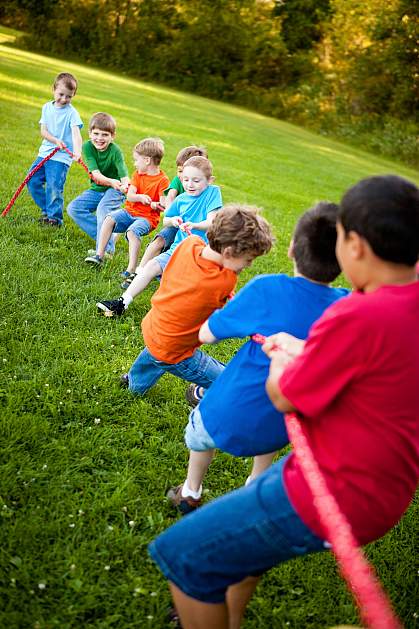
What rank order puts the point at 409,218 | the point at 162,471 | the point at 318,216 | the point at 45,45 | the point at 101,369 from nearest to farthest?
1. the point at 409,218
2. the point at 318,216
3. the point at 162,471
4. the point at 101,369
5. the point at 45,45

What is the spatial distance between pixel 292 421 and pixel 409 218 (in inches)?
29.4

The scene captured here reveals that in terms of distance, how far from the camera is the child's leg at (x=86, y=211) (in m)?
6.96

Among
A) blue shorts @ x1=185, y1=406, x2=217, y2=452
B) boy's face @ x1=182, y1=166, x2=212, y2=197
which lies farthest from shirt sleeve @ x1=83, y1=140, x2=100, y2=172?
blue shorts @ x1=185, y1=406, x2=217, y2=452

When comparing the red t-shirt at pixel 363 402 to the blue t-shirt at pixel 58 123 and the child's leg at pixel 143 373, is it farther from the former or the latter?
the blue t-shirt at pixel 58 123

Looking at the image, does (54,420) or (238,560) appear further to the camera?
(54,420)

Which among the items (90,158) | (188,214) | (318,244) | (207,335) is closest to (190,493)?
(207,335)

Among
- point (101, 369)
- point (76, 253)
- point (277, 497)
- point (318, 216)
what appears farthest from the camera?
point (76, 253)

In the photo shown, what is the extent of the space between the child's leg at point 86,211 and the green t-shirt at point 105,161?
4.3 inches

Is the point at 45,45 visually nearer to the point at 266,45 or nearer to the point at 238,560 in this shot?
the point at 266,45

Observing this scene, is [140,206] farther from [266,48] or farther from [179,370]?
[266,48]

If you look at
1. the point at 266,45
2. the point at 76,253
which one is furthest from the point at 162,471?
the point at 266,45

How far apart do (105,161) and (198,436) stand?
4.72 metres

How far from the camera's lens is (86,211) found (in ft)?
23.0

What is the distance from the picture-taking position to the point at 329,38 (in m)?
39.3
